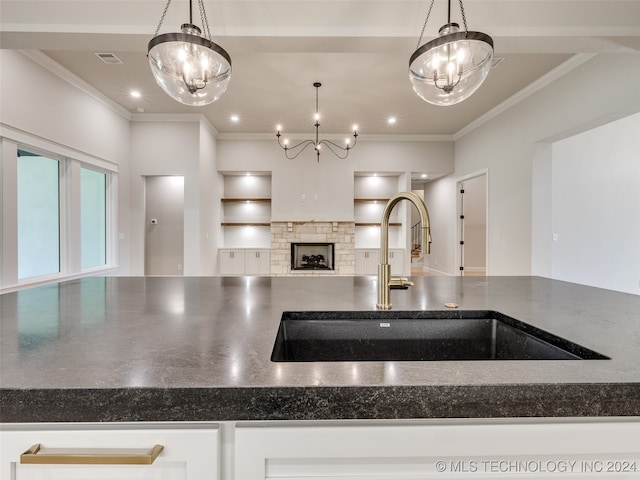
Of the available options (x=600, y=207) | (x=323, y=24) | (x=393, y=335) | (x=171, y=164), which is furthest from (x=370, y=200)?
(x=393, y=335)

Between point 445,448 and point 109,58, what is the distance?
16.4 ft

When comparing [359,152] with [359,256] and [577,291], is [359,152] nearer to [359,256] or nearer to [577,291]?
[359,256]

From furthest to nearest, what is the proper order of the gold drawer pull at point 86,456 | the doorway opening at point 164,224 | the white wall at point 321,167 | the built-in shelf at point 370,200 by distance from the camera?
1. the built-in shelf at point 370,200
2. the white wall at point 321,167
3. the doorway opening at point 164,224
4. the gold drawer pull at point 86,456

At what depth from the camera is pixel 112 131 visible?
17.9 feet

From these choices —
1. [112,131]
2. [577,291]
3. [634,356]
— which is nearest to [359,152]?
[112,131]

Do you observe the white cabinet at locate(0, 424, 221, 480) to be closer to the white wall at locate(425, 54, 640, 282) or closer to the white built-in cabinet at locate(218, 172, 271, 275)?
the white wall at locate(425, 54, 640, 282)

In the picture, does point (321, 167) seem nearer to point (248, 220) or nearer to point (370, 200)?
point (370, 200)

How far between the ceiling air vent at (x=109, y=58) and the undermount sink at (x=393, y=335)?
14.3 ft

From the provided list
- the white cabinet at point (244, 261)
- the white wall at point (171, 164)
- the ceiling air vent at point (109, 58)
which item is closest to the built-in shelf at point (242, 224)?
the white cabinet at point (244, 261)

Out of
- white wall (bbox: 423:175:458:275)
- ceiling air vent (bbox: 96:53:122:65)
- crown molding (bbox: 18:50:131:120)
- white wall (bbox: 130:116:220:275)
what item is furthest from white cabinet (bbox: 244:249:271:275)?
ceiling air vent (bbox: 96:53:122:65)

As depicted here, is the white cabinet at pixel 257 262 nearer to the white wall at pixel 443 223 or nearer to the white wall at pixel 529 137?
the white wall at pixel 443 223

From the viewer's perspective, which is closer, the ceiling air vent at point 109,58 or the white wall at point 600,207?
the ceiling air vent at point 109,58

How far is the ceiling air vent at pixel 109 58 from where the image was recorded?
3.85m

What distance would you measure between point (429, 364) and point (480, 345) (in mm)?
605
